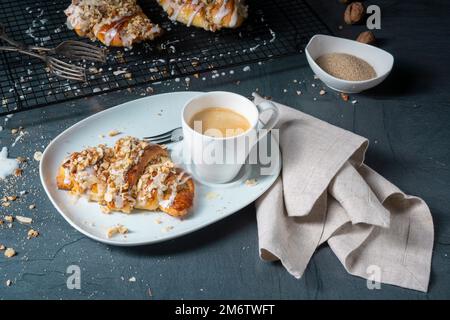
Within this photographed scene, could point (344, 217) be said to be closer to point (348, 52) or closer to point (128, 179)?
point (128, 179)

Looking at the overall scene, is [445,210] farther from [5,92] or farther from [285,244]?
[5,92]

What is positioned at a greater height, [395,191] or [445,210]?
[395,191]

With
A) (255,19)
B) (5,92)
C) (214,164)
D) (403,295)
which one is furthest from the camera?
(255,19)

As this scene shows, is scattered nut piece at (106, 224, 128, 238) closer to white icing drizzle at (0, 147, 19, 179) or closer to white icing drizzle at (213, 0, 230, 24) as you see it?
white icing drizzle at (0, 147, 19, 179)

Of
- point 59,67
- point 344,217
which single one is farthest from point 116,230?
point 59,67

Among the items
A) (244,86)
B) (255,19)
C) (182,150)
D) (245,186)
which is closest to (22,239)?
(182,150)

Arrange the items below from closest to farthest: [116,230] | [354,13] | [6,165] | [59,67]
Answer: [116,230], [6,165], [59,67], [354,13]

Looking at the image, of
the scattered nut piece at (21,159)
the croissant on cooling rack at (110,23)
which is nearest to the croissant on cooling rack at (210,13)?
the croissant on cooling rack at (110,23)
